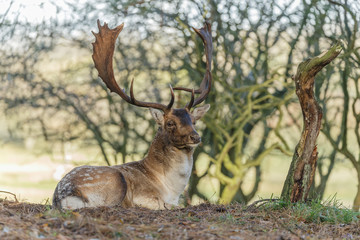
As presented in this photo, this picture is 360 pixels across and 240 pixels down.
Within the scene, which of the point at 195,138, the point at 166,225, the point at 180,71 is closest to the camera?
the point at 166,225

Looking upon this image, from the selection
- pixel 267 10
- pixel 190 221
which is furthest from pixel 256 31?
pixel 190 221

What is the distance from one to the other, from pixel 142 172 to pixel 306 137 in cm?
231

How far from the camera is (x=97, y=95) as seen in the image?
1516 cm

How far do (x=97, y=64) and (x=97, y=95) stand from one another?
790 cm

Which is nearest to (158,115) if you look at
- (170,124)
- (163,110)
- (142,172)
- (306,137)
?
(163,110)

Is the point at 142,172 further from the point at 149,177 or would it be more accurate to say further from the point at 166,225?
the point at 166,225

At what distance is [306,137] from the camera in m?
7.09

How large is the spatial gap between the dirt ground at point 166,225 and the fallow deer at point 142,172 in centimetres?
53

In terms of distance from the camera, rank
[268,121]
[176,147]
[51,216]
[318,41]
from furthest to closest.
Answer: [268,121] → [318,41] → [176,147] → [51,216]

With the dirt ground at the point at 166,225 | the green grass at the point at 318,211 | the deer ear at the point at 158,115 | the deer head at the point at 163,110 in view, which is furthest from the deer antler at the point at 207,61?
the dirt ground at the point at 166,225

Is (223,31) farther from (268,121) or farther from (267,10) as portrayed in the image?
(268,121)

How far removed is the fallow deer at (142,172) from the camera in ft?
20.9

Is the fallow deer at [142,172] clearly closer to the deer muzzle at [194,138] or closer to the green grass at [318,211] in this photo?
the deer muzzle at [194,138]

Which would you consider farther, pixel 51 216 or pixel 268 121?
pixel 268 121
